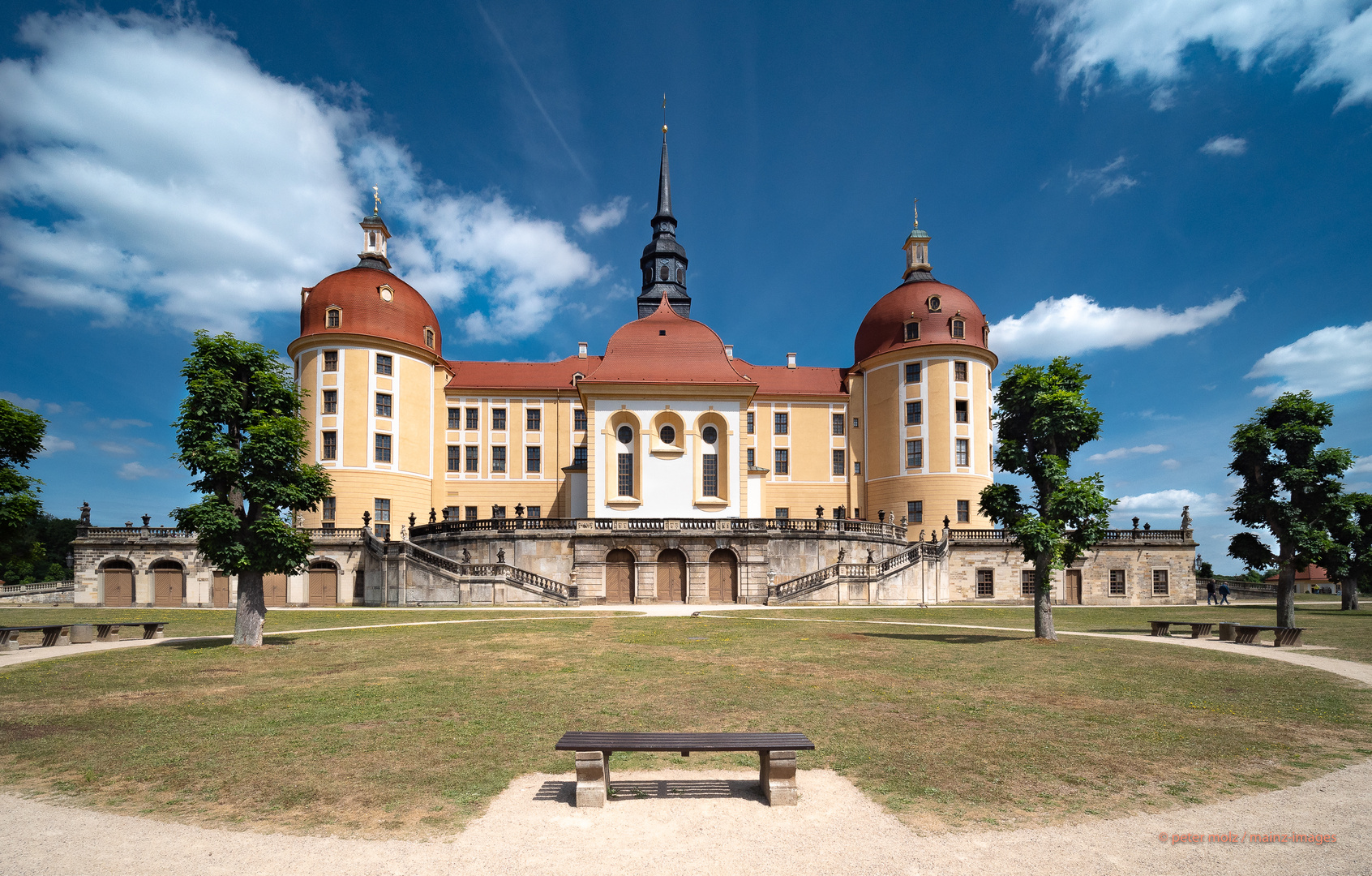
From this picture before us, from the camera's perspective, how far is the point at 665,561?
131 feet

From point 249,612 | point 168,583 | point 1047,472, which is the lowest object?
point 168,583

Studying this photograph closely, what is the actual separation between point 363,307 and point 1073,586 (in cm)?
4947

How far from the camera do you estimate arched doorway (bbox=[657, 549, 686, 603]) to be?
39625 mm

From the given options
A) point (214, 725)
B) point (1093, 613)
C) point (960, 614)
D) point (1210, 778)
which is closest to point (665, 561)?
point (960, 614)

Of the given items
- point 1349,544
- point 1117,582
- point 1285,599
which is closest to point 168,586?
point 1285,599

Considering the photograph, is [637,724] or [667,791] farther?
[637,724]

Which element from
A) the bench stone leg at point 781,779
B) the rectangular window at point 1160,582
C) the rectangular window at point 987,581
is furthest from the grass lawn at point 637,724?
the rectangular window at point 1160,582

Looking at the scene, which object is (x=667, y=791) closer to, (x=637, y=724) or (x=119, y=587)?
(x=637, y=724)

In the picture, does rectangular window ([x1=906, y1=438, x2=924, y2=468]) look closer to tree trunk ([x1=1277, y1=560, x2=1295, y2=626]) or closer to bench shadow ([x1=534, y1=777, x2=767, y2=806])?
tree trunk ([x1=1277, y1=560, x2=1295, y2=626])

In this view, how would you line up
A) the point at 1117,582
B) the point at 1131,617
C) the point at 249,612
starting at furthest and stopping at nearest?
the point at 1117,582
the point at 1131,617
the point at 249,612

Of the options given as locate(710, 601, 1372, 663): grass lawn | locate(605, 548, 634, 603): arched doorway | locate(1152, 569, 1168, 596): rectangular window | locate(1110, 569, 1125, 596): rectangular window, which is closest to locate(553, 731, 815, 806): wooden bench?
locate(710, 601, 1372, 663): grass lawn

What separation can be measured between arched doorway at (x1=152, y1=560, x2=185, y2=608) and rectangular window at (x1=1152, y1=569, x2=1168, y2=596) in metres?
58.5

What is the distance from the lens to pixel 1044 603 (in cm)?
2170

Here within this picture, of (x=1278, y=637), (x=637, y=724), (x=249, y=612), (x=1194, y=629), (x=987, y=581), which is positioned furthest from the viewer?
(x=987, y=581)
